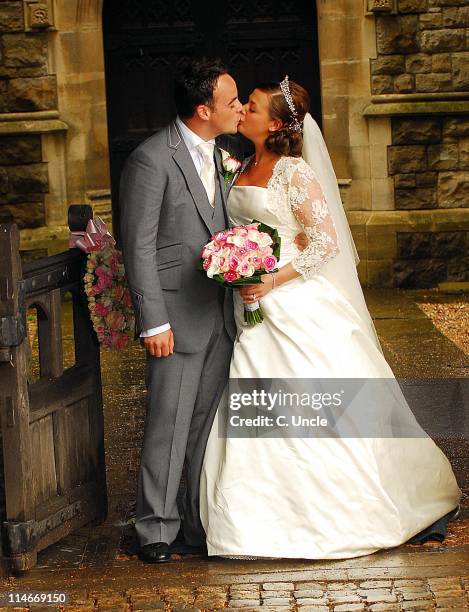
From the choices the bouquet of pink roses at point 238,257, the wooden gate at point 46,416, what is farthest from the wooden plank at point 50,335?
the bouquet of pink roses at point 238,257

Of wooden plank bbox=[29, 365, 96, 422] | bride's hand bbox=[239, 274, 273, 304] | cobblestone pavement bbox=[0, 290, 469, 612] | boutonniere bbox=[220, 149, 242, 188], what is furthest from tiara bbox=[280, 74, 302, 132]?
cobblestone pavement bbox=[0, 290, 469, 612]

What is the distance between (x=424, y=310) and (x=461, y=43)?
2662 mm

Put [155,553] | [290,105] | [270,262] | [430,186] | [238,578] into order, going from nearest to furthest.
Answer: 1. [238,578]
2. [270,262]
3. [155,553]
4. [290,105]
5. [430,186]

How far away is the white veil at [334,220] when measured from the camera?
5020mm

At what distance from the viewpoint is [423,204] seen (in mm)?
11422

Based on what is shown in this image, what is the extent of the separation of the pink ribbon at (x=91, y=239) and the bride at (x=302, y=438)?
55 cm

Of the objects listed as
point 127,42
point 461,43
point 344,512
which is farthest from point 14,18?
point 344,512

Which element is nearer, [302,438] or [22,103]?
[302,438]

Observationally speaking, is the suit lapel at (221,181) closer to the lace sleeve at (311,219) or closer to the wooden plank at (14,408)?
the lace sleeve at (311,219)

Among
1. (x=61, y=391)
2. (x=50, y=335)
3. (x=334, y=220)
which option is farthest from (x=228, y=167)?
(x=61, y=391)

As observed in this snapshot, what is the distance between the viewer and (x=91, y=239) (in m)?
5.04

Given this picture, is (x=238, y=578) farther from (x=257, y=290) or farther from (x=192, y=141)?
(x=192, y=141)

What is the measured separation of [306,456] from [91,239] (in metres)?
1.27

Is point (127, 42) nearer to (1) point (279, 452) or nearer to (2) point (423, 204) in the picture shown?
(2) point (423, 204)
